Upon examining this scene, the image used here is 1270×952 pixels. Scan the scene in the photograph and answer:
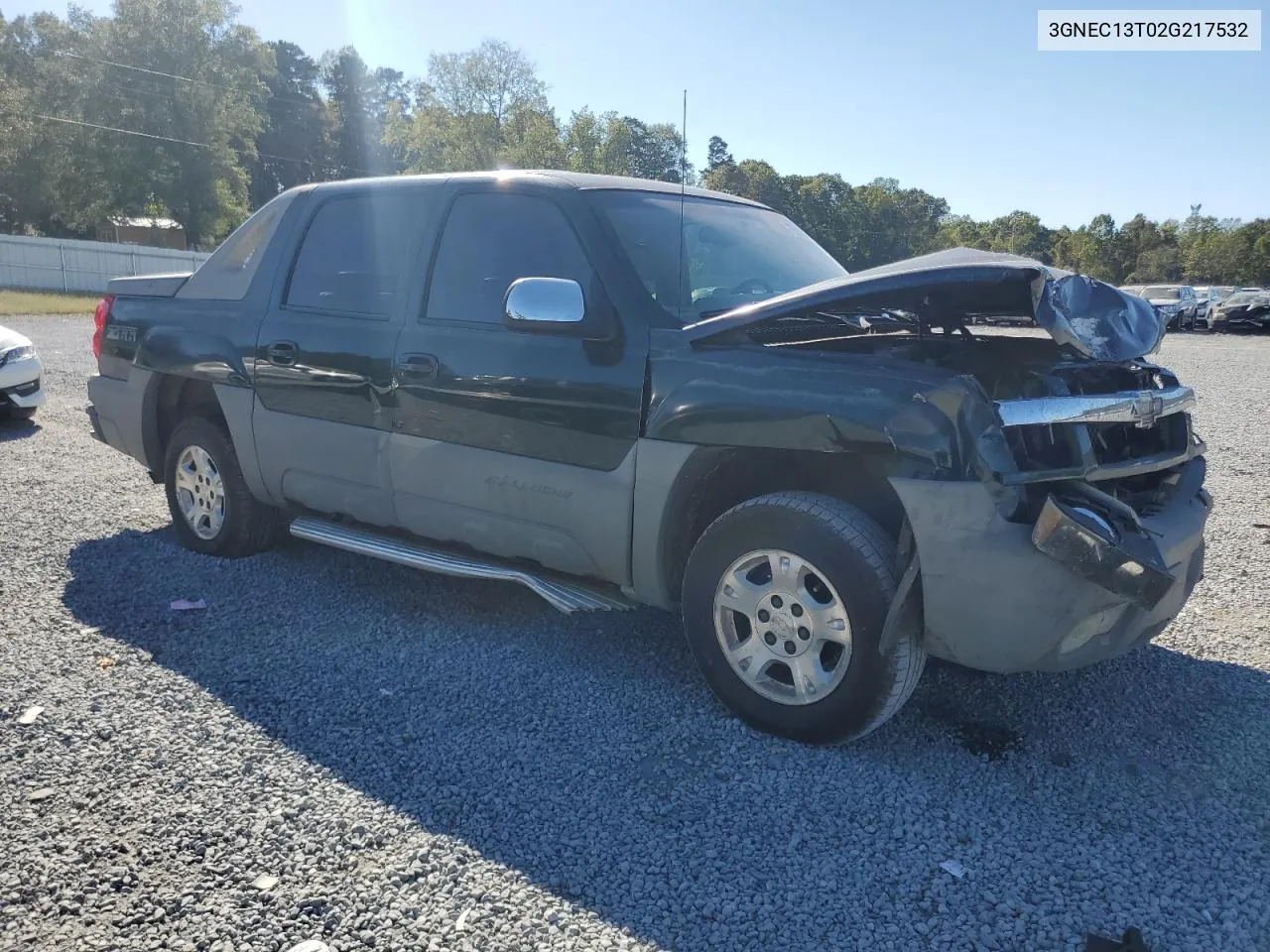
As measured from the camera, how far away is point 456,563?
13.4ft

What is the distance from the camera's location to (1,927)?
2.40m

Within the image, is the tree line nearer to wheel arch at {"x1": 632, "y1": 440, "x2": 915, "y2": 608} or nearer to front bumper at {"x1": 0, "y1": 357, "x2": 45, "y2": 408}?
front bumper at {"x1": 0, "y1": 357, "x2": 45, "y2": 408}

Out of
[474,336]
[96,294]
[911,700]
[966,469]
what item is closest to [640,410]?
[474,336]

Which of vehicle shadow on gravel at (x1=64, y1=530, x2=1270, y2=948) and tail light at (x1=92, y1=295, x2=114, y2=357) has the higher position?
tail light at (x1=92, y1=295, x2=114, y2=357)

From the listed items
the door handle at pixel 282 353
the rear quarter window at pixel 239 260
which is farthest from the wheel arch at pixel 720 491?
the rear quarter window at pixel 239 260

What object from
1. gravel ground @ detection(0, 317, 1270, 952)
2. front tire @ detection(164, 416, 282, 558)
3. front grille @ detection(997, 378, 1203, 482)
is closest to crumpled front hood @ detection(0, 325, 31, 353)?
front tire @ detection(164, 416, 282, 558)

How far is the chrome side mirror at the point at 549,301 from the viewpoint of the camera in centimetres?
360

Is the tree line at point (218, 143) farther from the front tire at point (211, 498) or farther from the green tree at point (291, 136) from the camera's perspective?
the front tire at point (211, 498)

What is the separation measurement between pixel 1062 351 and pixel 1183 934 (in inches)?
77.1

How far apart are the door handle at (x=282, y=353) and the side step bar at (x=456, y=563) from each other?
0.80m

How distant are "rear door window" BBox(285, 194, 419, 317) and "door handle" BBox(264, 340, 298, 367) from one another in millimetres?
215

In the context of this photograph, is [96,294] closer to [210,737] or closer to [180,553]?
[180,553]

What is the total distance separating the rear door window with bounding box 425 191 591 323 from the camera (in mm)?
3930

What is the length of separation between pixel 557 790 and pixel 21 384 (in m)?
7.86
